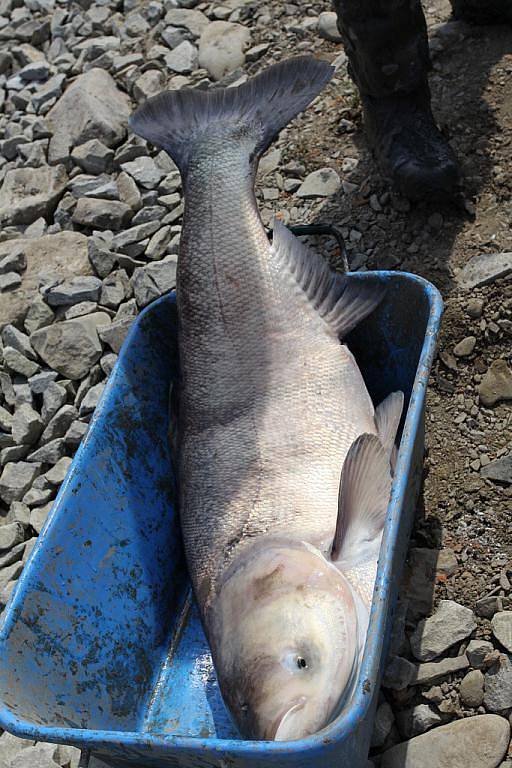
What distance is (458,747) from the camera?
2.57m

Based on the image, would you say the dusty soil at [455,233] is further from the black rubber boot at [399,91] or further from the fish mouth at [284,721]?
the fish mouth at [284,721]

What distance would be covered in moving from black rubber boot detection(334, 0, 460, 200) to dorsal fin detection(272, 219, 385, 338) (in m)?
0.94

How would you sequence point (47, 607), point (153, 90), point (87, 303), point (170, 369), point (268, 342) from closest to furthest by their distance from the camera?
1. point (47, 607)
2. point (268, 342)
3. point (170, 369)
4. point (87, 303)
5. point (153, 90)

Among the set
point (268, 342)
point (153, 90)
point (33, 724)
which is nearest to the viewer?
point (33, 724)

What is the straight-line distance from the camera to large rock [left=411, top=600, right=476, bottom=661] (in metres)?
2.79

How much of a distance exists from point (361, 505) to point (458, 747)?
2.50 feet

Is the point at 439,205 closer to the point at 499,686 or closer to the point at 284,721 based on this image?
the point at 499,686

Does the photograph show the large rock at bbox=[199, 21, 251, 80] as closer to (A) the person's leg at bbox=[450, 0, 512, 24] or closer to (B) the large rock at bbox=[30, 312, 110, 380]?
(A) the person's leg at bbox=[450, 0, 512, 24]

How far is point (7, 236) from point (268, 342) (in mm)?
2602

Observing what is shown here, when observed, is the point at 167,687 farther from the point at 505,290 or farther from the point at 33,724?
the point at 505,290

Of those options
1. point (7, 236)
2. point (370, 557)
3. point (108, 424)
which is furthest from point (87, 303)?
point (370, 557)

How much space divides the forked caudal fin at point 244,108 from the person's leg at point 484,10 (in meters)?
1.60

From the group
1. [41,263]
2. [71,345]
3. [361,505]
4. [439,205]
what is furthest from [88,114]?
[361,505]

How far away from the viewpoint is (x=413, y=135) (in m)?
3.92
